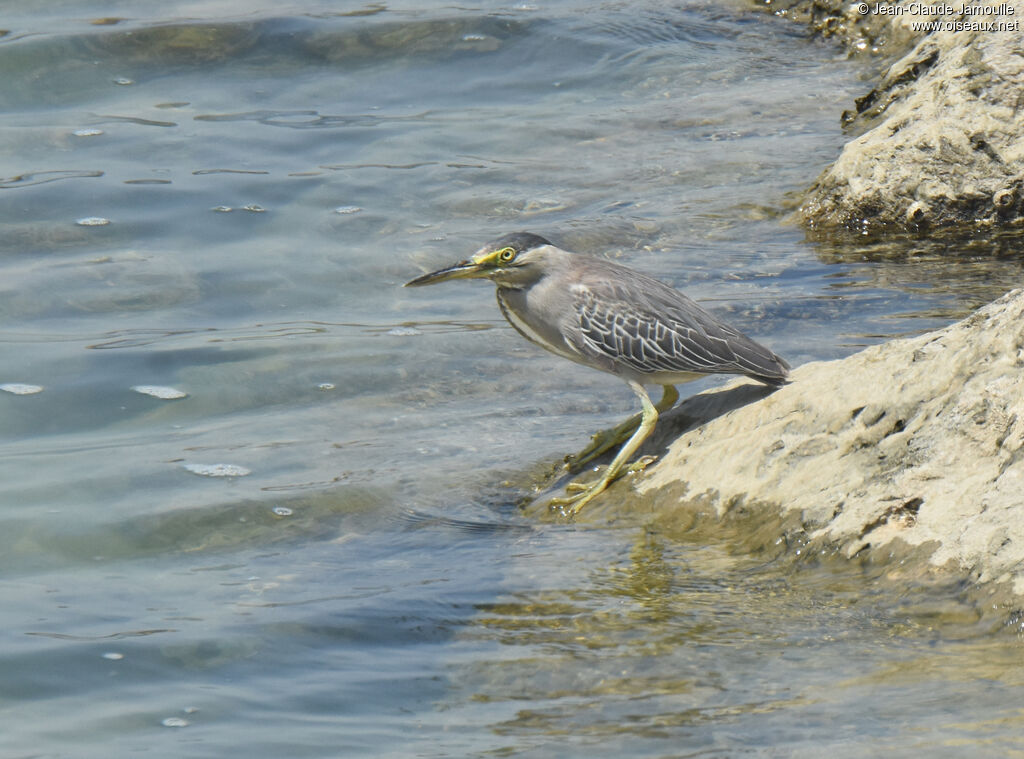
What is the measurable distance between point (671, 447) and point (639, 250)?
10.3 ft

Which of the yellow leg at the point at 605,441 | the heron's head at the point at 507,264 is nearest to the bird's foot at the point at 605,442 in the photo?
the yellow leg at the point at 605,441

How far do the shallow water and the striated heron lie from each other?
1.87ft

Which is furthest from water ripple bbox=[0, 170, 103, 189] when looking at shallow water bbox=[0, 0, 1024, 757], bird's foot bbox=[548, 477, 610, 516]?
bird's foot bbox=[548, 477, 610, 516]

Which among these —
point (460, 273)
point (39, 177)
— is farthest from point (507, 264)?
point (39, 177)

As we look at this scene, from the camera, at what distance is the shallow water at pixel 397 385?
3533mm

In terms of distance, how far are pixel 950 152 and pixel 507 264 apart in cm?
360

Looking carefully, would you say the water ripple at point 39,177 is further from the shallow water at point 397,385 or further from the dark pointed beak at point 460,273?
the dark pointed beak at point 460,273

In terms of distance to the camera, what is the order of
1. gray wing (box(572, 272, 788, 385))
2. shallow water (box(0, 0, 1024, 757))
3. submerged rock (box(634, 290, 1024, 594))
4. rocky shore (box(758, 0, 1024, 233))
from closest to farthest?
shallow water (box(0, 0, 1024, 757)), submerged rock (box(634, 290, 1024, 594)), gray wing (box(572, 272, 788, 385)), rocky shore (box(758, 0, 1024, 233))

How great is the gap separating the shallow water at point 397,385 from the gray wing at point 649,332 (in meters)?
0.67

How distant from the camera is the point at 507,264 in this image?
16.6 ft

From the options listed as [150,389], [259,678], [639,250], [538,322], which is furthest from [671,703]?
[639,250]

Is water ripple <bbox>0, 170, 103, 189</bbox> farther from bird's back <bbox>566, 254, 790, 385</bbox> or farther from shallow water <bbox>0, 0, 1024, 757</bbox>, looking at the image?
bird's back <bbox>566, 254, 790, 385</bbox>

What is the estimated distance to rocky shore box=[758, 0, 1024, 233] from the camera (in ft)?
24.3

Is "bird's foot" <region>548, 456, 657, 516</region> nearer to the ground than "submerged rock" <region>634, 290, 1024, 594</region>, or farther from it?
nearer to the ground
